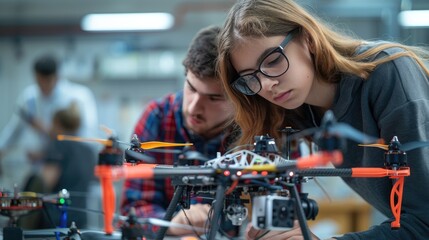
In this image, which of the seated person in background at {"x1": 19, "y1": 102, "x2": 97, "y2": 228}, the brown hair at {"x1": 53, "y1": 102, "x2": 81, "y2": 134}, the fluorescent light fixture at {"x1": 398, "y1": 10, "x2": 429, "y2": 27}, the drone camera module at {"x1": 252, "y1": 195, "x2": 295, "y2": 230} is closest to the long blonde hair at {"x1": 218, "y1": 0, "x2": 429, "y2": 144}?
the drone camera module at {"x1": 252, "y1": 195, "x2": 295, "y2": 230}

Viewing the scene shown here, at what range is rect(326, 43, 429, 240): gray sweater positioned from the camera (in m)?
1.45

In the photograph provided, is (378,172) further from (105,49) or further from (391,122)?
(105,49)

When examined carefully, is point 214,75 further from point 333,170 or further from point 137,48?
point 137,48

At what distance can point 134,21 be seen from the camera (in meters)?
6.64

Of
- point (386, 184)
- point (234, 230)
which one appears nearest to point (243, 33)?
point (386, 184)

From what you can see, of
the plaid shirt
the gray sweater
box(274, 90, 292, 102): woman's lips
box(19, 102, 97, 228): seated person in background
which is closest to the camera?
the gray sweater

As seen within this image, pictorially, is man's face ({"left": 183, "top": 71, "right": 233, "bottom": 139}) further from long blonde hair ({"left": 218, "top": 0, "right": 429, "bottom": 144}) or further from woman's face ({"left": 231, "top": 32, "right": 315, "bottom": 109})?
woman's face ({"left": 231, "top": 32, "right": 315, "bottom": 109})

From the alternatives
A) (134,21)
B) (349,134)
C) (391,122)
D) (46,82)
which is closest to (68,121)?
(46,82)

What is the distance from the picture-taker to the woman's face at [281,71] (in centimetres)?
153

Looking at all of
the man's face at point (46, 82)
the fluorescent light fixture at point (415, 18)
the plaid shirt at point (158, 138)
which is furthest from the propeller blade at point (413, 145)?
the fluorescent light fixture at point (415, 18)

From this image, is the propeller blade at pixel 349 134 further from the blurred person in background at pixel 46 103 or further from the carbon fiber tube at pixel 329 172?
the blurred person in background at pixel 46 103

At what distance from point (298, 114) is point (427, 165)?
1.57 feet

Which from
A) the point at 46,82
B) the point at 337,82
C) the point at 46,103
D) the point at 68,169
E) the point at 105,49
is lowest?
the point at 68,169

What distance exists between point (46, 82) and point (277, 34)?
3.75 metres
